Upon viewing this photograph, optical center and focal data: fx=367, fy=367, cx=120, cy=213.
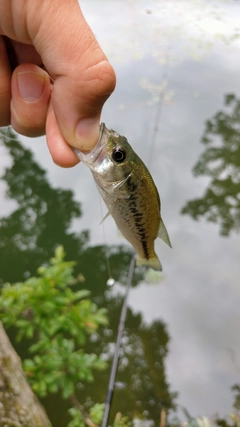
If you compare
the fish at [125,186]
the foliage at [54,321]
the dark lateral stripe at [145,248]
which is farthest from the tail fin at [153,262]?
the foliage at [54,321]

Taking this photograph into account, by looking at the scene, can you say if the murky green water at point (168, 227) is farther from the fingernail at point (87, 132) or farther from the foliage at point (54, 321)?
the fingernail at point (87, 132)

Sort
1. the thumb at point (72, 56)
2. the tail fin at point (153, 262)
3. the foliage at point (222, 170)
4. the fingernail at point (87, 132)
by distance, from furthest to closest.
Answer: the foliage at point (222, 170) < the tail fin at point (153, 262) < the fingernail at point (87, 132) < the thumb at point (72, 56)

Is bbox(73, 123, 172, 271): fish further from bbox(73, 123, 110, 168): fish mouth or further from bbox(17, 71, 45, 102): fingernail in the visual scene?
bbox(17, 71, 45, 102): fingernail

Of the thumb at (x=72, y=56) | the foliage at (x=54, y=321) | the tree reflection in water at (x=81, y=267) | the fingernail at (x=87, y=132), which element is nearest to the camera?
the thumb at (x=72, y=56)

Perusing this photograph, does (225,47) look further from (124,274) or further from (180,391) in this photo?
(180,391)

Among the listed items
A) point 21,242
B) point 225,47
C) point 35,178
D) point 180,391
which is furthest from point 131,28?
point 180,391

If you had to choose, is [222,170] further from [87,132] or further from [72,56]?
[72,56]
